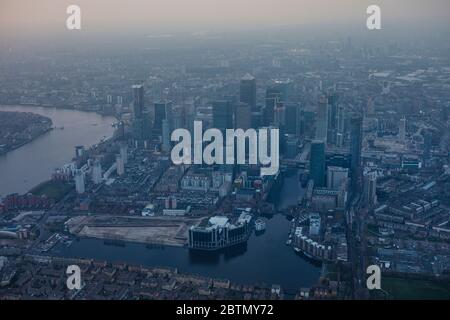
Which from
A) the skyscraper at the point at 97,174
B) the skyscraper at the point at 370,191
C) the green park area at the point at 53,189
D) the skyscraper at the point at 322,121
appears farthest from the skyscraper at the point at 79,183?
the skyscraper at the point at 322,121

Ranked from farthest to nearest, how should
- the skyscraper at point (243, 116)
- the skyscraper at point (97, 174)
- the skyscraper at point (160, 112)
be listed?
the skyscraper at point (160, 112)
the skyscraper at point (243, 116)
the skyscraper at point (97, 174)

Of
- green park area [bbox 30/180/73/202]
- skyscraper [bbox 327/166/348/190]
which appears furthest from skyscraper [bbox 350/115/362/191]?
green park area [bbox 30/180/73/202]

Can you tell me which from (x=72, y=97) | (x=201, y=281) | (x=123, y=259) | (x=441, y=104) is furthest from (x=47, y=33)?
(x=441, y=104)

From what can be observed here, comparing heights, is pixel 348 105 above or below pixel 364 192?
above

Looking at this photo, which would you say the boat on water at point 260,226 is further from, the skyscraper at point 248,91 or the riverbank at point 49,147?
the skyscraper at point 248,91

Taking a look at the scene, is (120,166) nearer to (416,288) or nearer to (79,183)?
(79,183)

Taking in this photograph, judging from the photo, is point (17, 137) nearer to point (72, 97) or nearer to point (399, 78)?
point (72, 97)
